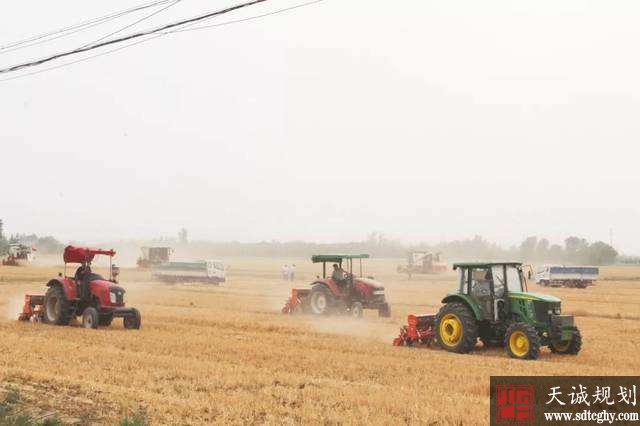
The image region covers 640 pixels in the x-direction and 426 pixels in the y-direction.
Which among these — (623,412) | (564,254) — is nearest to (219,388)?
(623,412)

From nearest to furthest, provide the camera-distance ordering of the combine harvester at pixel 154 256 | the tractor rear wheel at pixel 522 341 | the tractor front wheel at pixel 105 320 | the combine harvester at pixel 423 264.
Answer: the tractor rear wheel at pixel 522 341 → the tractor front wheel at pixel 105 320 → the combine harvester at pixel 154 256 → the combine harvester at pixel 423 264

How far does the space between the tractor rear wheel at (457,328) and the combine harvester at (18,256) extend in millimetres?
59122

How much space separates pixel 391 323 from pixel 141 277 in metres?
36.3

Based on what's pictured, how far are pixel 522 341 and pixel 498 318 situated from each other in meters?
1.09

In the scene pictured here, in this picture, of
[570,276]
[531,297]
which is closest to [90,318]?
[531,297]

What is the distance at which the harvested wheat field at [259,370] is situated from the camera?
9.85 meters

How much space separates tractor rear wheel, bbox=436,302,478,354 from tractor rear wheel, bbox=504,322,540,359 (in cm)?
82

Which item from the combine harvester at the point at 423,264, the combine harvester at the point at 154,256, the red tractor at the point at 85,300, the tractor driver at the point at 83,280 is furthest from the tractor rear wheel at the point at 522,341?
the combine harvester at the point at 423,264

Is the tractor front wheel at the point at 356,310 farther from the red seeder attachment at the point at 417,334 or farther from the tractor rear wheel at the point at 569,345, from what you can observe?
the tractor rear wheel at the point at 569,345

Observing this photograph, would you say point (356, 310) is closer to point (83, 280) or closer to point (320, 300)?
point (320, 300)

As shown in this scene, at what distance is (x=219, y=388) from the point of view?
454 inches

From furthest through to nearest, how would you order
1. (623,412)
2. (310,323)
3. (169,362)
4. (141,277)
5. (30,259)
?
(30,259) < (141,277) < (310,323) < (169,362) < (623,412)

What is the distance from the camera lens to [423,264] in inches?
2746

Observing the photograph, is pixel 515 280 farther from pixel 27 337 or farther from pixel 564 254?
pixel 564 254
